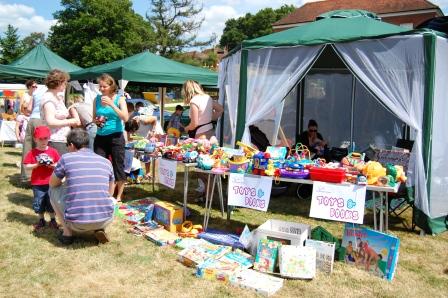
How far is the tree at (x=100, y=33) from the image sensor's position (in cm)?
3612

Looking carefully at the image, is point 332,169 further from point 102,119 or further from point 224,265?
point 102,119

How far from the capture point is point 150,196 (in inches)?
225

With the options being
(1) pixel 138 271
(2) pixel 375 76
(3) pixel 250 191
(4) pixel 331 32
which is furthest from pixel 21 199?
(2) pixel 375 76

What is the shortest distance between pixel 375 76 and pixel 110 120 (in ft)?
9.62

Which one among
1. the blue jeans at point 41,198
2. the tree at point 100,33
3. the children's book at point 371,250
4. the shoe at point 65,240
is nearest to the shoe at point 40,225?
the blue jeans at point 41,198

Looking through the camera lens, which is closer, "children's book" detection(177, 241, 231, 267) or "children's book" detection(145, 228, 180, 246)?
"children's book" detection(177, 241, 231, 267)

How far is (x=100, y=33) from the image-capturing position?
37.3m

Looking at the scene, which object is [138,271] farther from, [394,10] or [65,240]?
[394,10]

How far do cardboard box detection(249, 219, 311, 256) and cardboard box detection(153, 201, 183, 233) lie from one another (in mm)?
904

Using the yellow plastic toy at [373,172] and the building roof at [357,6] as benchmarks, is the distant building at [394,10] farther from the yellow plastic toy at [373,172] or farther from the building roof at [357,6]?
the yellow plastic toy at [373,172]

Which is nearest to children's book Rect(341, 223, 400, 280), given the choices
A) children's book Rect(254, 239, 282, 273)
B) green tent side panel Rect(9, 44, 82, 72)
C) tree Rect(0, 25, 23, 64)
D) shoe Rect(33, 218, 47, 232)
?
children's book Rect(254, 239, 282, 273)

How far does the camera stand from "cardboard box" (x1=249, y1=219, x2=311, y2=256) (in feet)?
11.2

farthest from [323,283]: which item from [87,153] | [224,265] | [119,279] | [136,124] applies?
[136,124]

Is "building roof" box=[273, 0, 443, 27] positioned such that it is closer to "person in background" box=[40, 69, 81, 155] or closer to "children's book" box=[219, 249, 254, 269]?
"person in background" box=[40, 69, 81, 155]
